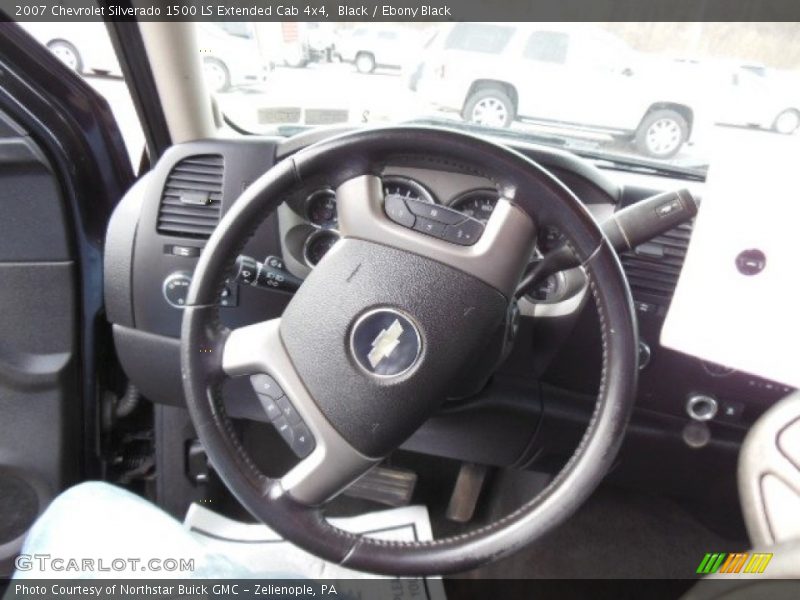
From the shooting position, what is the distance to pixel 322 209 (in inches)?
38.2

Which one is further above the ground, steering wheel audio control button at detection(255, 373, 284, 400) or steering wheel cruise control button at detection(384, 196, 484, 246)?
steering wheel cruise control button at detection(384, 196, 484, 246)

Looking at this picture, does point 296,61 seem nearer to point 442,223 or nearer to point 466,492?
point 442,223

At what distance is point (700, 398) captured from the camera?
1.09 metres

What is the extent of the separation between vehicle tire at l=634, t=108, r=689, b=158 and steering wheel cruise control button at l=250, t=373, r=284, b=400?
2.73 ft

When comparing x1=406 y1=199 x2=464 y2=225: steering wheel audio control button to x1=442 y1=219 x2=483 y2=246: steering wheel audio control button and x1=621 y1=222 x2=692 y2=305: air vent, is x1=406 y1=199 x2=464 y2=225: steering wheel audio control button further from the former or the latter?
x1=621 y1=222 x2=692 y2=305: air vent

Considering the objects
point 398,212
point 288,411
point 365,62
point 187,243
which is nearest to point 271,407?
point 288,411

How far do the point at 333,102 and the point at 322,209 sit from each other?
1.18ft

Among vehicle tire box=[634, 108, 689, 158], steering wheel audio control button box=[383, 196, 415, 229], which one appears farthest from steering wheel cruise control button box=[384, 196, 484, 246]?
vehicle tire box=[634, 108, 689, 158]

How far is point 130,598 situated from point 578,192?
3.19 ft

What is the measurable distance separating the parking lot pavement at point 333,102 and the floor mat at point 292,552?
0.88 m

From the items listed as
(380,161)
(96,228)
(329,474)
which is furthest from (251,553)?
(380,161)

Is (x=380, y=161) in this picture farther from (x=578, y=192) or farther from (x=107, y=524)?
(x=107, y=524)

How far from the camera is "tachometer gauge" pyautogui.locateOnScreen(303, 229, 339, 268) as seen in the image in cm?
98

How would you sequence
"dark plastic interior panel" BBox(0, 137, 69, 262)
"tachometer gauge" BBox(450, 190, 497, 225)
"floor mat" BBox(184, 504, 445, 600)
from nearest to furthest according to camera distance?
1. "tachometer gauge" BBox(450, 190, 497, 225)
2. "dark plastic interior panel" BBox(0, 137, 69, 262)
3. "floor mat" BBox(184, 504, 445, 600)
